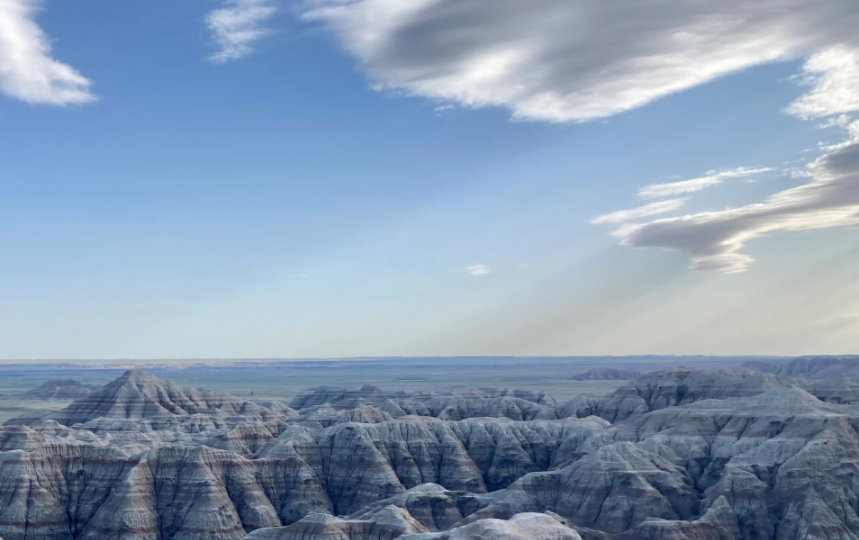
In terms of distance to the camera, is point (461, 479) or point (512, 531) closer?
point (512, 531)

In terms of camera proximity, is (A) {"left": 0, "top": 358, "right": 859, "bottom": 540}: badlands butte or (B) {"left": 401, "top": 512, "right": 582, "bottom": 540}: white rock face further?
(A) {"left": 0, "top": 358, "right": 859, "bottom": 540}: badlands butte

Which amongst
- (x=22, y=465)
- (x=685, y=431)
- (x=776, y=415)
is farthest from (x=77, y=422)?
(x=776, y=415)

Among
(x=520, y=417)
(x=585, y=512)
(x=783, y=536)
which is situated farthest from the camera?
(x=520, y=417)

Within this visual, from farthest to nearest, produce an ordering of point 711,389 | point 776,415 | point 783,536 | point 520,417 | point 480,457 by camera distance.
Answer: point 520,417, point 711,389, point 480,457, point 776,415, point 783,536

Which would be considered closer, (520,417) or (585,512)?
(585,512)

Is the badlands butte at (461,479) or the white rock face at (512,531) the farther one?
the badlands butte at (461,479)

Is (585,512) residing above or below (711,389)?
below

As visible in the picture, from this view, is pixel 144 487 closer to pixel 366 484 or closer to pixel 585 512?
pixel 366 484

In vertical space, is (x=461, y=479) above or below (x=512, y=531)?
below
